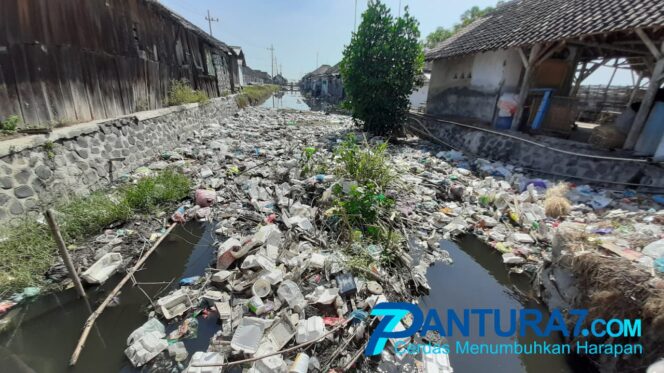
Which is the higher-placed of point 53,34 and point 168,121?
point 53,34

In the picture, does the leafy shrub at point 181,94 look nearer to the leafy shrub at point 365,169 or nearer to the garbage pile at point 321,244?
the garbage pile at point 321,244

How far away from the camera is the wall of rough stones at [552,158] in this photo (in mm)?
5039

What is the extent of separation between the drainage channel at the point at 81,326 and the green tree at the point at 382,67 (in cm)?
807

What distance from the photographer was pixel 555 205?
445 centimetres

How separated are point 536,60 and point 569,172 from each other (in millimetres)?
3429

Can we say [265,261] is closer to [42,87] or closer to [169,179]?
[169,179]

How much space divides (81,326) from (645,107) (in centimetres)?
944

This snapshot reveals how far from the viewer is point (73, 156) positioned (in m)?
4.26

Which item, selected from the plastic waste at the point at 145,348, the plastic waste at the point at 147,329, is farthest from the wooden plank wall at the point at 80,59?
the plastic waste at the point at 145,348

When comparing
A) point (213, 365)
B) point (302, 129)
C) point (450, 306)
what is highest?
point (302, 129)

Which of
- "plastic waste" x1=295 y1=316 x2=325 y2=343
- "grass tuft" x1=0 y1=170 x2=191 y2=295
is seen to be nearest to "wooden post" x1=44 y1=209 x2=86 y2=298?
"grass tuft" x1=0 y1=170 x2=191 y2=295

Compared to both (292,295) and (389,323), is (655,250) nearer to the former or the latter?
(389,323)

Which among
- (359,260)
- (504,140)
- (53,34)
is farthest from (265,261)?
(504,140)

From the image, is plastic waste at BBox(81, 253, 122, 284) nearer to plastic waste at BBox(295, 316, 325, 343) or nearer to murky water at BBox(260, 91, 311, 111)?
plastic waste at BBox(295, 316, 325, 343)
